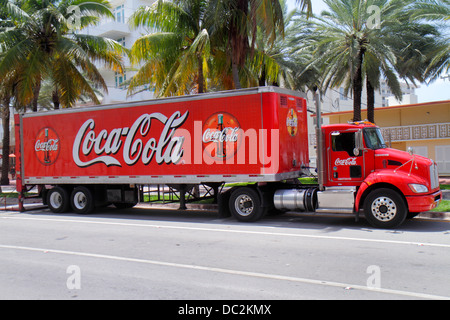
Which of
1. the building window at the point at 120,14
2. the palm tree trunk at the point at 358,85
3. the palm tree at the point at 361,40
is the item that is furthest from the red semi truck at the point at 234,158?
the building window at the point at 120,14

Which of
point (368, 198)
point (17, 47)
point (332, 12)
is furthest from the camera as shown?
point (332, 12)

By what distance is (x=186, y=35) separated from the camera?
17.4m

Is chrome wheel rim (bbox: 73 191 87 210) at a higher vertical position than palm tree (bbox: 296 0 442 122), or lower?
lower

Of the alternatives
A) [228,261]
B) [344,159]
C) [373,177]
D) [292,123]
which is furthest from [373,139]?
[228,261]

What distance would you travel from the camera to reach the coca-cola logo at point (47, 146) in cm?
1516

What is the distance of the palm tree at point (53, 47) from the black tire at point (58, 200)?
6.04m

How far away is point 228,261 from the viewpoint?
731 cm

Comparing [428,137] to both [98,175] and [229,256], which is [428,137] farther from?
[229,256]

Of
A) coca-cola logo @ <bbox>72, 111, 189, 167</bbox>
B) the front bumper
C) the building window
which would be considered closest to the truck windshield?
the front bumper

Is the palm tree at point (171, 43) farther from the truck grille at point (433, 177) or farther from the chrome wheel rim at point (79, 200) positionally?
the truck grille at point (433, 177)

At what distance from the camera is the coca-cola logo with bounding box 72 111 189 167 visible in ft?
41.8

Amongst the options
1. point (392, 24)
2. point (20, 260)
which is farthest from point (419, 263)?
point (392, 24)

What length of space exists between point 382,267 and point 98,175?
10.2 metres

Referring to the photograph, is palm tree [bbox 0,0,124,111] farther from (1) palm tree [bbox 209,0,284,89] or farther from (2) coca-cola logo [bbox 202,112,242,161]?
(2) coca-cola logo [bbox 202,112,242,161]
